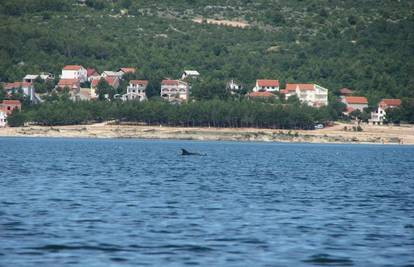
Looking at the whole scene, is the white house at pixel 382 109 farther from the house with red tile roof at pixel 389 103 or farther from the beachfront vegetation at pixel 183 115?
the beachfront vegetation at pixel 183 115

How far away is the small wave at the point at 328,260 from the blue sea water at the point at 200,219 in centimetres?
3

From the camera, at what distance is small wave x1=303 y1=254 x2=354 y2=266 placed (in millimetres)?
30023

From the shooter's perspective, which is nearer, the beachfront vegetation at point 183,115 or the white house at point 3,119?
the beachfront vegetation at point 183,115

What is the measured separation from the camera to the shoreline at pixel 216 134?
167m

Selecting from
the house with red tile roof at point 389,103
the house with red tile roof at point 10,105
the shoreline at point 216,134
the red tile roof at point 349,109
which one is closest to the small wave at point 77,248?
the shoreline at point 216,134

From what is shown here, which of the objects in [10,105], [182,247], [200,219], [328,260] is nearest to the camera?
[328,260]

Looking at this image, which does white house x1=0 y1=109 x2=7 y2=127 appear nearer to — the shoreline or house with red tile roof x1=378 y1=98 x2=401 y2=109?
the shoreline

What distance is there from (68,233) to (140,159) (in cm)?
5921

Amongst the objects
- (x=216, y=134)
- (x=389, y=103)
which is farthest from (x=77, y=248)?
(x=389, y=103)

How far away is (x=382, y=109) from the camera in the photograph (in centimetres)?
19562

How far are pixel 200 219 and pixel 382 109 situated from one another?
159502mm

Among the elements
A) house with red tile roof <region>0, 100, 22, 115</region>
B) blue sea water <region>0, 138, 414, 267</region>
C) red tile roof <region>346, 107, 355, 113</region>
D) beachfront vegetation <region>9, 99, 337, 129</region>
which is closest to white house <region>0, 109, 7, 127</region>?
beachfront vegetation <region>9, 99, 337, 129</region>

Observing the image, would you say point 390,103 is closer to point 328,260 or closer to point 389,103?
point 389,103

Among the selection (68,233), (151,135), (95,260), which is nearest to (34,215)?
(68,233)
